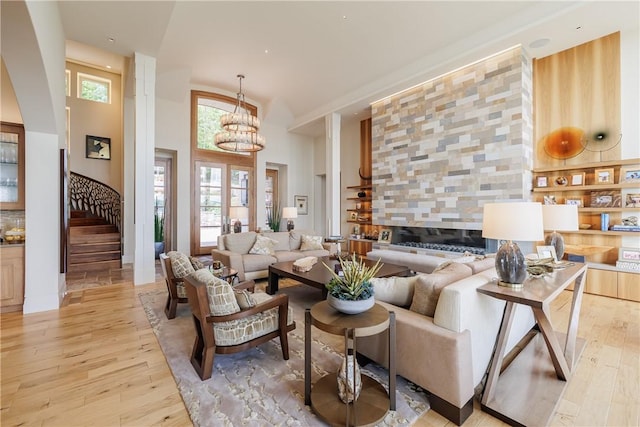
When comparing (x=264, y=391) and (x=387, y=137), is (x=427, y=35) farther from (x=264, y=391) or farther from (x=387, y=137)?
(x=264, y=391)

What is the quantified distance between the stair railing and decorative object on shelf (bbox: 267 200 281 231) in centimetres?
407

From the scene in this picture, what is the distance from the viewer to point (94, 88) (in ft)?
24.4

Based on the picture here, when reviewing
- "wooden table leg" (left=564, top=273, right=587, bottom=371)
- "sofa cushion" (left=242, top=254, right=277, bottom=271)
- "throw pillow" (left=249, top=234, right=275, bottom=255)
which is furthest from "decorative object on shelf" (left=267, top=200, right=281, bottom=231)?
"wooden table leg" (left=564, top=273, right=587, bottom=371)

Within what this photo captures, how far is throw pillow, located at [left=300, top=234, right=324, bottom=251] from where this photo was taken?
5621mm

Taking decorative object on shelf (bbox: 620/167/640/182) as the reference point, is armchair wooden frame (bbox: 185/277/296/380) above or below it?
below

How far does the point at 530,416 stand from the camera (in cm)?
175

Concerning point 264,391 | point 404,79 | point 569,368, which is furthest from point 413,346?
point 404,79

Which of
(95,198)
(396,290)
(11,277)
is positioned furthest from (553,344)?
(95,198)

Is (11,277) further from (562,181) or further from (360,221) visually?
(562,181)

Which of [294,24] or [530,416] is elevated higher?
[294,24]

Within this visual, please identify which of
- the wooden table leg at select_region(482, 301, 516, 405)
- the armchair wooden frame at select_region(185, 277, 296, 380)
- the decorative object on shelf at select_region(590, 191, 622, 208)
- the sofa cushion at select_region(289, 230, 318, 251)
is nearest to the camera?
the wooden table leg at select_region(482, 301, 516, 405)

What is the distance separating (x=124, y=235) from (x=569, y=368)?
8.01m

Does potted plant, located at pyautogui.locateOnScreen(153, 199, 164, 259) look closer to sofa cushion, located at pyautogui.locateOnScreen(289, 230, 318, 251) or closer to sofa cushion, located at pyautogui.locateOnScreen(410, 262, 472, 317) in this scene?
sofa cushion, located at pyautogui.locateOnScreen(289, 230, 318, 251)

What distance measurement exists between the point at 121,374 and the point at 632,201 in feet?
21.7
